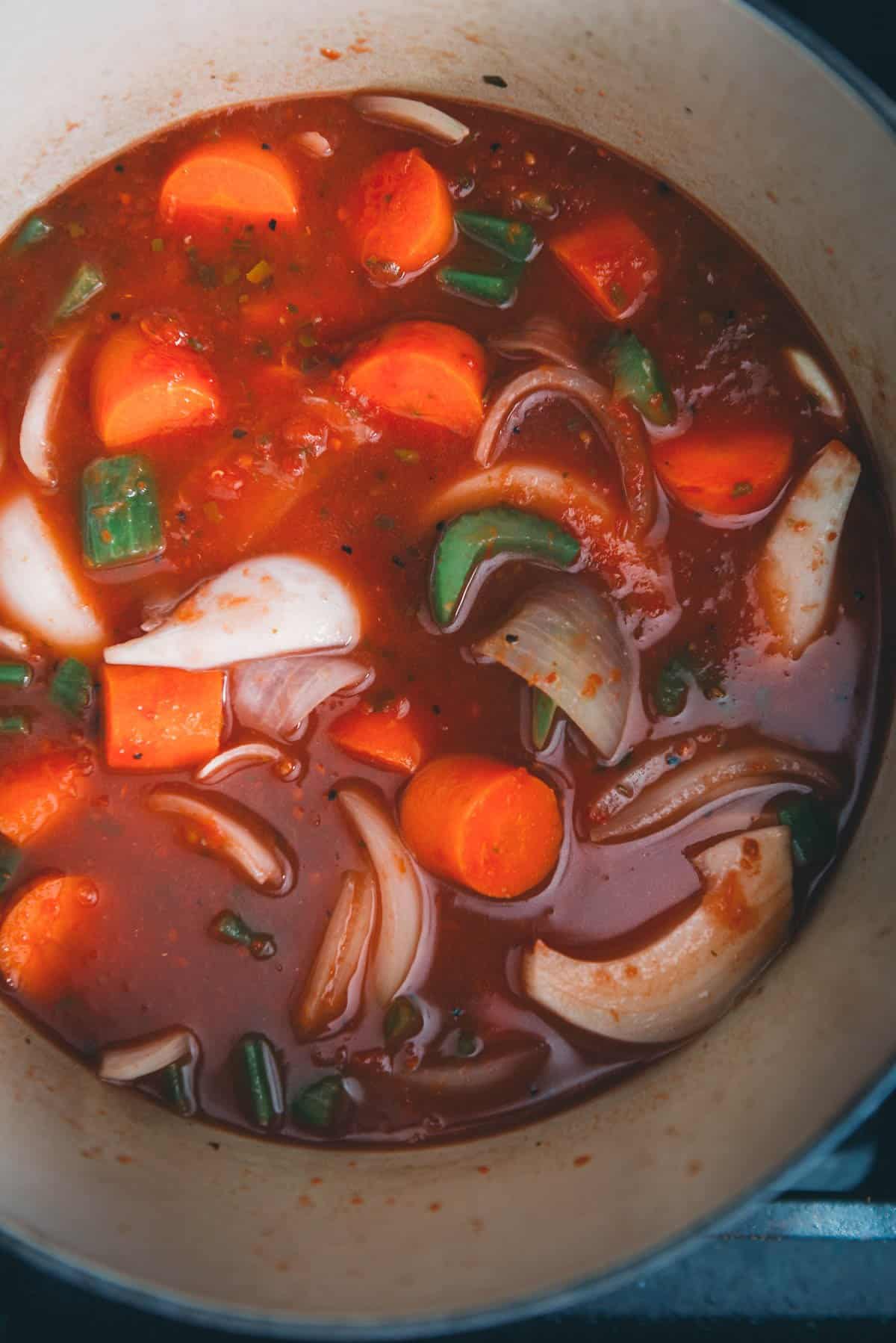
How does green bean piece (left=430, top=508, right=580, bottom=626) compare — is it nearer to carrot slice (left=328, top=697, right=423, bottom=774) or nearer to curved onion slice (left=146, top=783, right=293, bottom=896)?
carrot slice (left=328, top=697, right=423, bottom=774)

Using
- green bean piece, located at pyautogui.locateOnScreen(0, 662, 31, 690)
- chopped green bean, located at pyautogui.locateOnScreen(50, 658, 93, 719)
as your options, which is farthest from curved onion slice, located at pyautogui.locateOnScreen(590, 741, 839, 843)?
green bean piece, located at pyautogui.locateOnScreen(0, 662, 31, 690)

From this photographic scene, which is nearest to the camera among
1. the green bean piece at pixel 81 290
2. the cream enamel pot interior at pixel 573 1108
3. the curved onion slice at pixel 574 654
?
the cream enamel pot interior at pixel 573 1108

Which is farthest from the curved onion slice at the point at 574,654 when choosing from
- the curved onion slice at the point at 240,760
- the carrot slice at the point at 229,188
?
the carrot slice at the point at 229,188

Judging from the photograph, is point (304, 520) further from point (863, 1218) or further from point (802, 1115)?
point (863, 1218)

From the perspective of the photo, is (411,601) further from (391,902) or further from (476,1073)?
(476,1073)

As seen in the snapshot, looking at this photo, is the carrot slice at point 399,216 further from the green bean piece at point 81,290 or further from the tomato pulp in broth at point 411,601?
the green bean piece at point 81,290

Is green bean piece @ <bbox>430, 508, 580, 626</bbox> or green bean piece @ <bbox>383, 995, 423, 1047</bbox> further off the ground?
green bean piece @ <bbox>430, 508, 580, 626</bbox>
